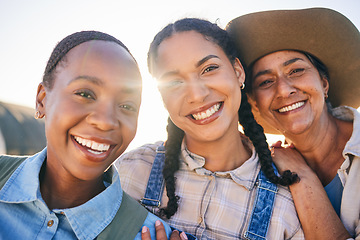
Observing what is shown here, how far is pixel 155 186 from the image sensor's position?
2.32 metres

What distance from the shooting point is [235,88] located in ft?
7.40

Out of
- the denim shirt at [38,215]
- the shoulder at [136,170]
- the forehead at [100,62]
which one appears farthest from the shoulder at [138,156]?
the forehead at [100,62]

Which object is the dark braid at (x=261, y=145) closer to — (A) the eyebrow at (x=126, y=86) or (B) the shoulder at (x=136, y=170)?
(B) the shoulder at (x=136, y=170)

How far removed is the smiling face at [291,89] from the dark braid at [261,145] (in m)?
0.18

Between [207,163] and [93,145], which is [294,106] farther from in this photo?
[93,145]

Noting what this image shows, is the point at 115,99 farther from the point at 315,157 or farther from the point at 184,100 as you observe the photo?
the point at 315,157

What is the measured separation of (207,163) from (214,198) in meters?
0.31

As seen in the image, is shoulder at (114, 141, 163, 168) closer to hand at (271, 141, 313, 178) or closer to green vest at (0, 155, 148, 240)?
green vest at (0, 155, 148, 240)

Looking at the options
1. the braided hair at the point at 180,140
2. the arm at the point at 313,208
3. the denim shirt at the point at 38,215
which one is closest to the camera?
the denim shirt at the point at 38,215

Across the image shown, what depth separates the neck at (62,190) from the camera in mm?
1729

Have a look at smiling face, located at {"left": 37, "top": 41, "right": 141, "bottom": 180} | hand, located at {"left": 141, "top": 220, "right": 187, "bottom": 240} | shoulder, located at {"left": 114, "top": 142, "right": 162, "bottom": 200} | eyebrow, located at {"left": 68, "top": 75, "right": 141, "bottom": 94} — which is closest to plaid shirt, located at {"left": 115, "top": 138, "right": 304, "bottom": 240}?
shoulder, located at {"left": 114, "top": 142, "right": 162, "bottom": 200}

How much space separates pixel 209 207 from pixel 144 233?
2.30ft

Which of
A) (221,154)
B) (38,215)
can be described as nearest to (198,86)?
(221,154)

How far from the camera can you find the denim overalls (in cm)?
204
